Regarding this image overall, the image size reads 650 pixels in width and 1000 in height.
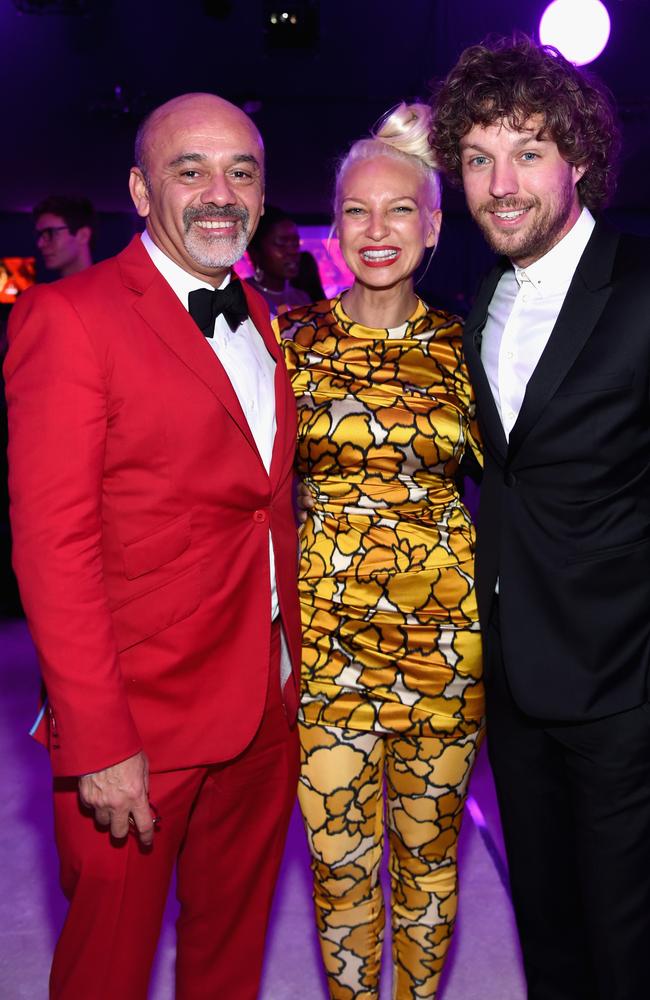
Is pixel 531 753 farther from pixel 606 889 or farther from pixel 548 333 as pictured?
pixel 548 333

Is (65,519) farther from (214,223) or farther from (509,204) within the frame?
(509,204)

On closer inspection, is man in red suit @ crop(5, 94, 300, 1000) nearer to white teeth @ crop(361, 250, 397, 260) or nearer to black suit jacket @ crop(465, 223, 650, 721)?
white teeth @ crop(361, 250, 397, 260)

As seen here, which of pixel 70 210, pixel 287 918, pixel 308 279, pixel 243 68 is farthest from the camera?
pixel 243 68

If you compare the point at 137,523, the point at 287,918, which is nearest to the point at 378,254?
the point at 137,523

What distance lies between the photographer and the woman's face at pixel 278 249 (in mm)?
4438

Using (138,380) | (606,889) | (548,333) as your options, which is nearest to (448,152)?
(548,333)

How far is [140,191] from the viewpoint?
6.11ft

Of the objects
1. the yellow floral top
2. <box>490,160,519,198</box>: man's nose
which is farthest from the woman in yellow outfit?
<box>490,160,519,198</box>: man's nose

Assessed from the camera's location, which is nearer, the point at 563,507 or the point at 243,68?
the point at 563,507

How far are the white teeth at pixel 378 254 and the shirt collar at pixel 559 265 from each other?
0.32 meters

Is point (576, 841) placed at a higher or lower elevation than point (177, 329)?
lower

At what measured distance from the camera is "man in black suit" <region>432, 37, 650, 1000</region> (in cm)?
174

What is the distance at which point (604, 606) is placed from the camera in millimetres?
1787

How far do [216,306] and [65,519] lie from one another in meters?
0.51
